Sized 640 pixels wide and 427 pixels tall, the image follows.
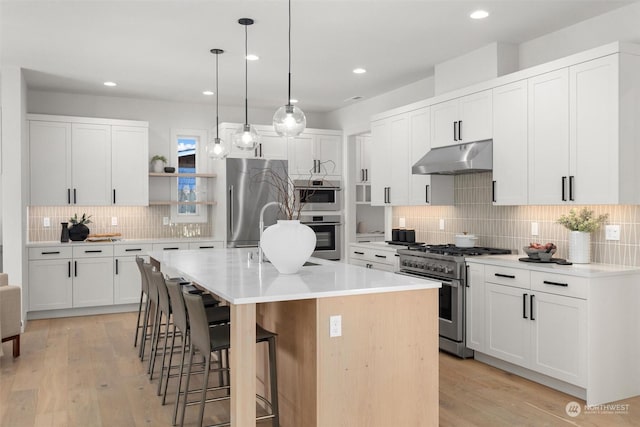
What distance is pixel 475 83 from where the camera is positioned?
5.04 m

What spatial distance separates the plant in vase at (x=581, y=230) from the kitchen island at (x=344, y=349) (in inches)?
62.5

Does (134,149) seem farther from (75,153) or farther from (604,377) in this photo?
(604,377)

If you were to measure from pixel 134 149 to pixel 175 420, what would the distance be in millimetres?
4553

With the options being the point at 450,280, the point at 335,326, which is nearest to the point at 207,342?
the point at 335,326

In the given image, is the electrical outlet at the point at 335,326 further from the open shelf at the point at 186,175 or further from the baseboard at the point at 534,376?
the open shelf at the point at 186,175

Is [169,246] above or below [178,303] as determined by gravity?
above

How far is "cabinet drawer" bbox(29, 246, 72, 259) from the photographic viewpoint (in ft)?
20.7

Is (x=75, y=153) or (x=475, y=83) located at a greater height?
(x=475, y=83)

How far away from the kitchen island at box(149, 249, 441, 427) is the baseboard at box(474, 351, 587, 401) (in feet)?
4.27

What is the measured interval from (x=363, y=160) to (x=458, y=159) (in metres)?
3.40

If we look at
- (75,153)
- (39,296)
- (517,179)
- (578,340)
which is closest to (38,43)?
(75,153)

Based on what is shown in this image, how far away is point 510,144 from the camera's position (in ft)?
14.7

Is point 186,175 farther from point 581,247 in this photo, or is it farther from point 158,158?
point 581,247

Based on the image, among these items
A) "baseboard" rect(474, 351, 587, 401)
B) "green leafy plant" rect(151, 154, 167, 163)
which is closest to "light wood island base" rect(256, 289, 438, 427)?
"baseboard" rect(474, 351, 587, 401)
